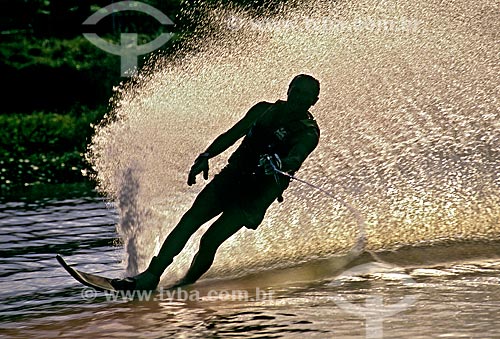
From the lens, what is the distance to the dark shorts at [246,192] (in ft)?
24.7

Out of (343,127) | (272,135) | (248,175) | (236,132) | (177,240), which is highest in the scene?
(343,127)

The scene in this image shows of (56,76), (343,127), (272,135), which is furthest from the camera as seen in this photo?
(56,76)

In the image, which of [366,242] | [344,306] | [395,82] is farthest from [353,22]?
[344,306]

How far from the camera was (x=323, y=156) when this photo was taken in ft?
31.5

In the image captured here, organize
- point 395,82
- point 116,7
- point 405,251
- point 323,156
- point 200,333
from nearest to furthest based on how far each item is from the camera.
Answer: point 200,333 → point 405,251 → point 323,156 → point 395,82 → point 116,7

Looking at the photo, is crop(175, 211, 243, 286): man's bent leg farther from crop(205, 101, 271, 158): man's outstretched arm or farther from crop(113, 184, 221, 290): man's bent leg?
crop(205, 101, 271, 158): man's outstretched arm

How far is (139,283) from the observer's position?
752 cm

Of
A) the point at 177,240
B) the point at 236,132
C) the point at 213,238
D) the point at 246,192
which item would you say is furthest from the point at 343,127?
the point at 177,240

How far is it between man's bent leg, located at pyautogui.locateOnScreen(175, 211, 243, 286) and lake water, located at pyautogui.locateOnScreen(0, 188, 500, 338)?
15cm

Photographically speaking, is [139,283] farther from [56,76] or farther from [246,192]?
[56,76]

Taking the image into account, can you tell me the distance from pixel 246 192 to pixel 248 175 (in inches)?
4.9

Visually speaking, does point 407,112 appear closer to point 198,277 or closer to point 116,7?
point 198,277

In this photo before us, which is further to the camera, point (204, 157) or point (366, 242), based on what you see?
point (366, 242)

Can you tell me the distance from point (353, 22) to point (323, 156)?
8.32 ft
